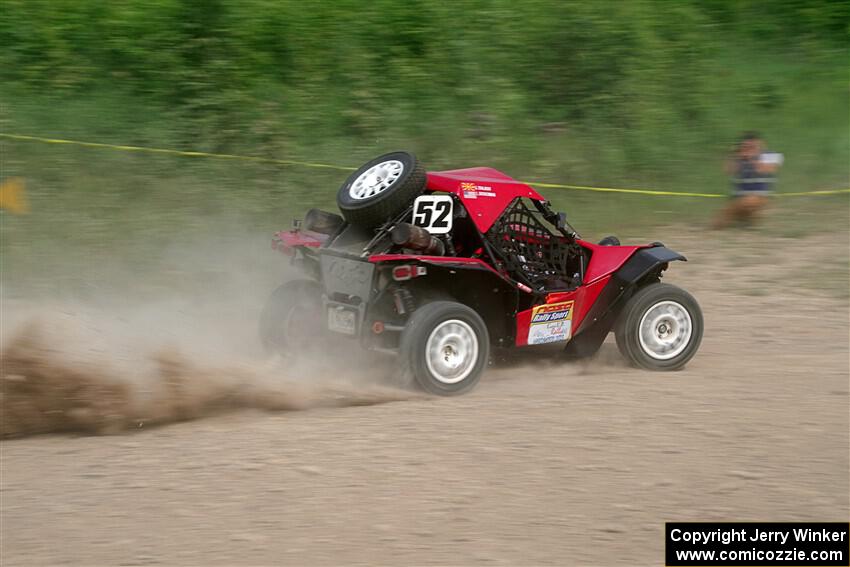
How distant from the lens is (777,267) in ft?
39.6

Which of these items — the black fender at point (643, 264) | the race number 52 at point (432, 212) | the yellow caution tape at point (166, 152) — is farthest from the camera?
the yellow caution tape at point (166, 152)

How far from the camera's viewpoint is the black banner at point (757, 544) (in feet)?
15.2

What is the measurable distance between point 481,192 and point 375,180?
0.80 metres

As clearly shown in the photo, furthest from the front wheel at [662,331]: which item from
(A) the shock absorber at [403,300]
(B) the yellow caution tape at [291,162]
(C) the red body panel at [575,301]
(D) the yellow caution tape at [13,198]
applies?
(D) the yellow caution tape at [13,198]

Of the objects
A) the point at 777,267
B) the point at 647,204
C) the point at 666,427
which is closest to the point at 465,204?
the point at 666,427

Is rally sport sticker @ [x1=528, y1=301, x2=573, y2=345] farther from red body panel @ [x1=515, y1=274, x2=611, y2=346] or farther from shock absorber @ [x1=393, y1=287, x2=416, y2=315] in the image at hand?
shock absorber @ [x1=393, y1=287, x2=416, y2=315]

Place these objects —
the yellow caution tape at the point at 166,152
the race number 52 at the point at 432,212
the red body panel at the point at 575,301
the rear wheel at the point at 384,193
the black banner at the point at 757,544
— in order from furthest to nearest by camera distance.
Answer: the yellow caution tape at the point at 166,152 < the red body panel at the point at 575,301 < the race number 52 at the point at 432,212 < the rear wheel at the point at 384,193 < the black banner at the point at 757,544

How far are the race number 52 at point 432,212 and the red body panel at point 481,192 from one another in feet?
0.36

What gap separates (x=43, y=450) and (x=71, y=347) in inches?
37.0

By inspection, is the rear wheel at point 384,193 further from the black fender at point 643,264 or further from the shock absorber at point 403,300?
the black fender at point 643,264

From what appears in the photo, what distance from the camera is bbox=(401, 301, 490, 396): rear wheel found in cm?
707

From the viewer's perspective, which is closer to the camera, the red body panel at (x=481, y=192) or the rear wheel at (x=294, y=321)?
the red body panel at (x=481, y=192)

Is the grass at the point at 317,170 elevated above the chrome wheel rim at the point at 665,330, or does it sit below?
above

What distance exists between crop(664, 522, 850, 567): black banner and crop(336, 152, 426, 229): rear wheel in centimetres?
332
